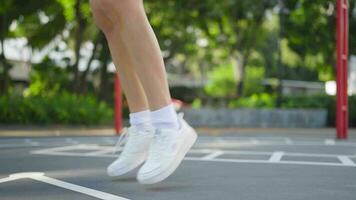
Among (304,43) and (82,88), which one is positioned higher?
(304,43)

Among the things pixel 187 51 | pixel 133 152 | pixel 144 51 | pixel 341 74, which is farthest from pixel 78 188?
pixel 187 51

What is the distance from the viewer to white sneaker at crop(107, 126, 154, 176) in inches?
127

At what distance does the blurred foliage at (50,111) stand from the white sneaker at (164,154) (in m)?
12.3

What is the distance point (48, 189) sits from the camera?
293 cm

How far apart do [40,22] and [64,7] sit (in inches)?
122

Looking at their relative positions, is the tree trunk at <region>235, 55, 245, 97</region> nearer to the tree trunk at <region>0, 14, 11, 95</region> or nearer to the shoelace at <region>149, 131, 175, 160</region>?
the tree trunk at <region>0, 14, 11, 95</region>

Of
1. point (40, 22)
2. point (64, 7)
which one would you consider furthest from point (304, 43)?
point (40, 22)

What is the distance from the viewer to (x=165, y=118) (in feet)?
9.65

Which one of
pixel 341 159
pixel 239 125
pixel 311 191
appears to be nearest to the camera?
pixel 311 191

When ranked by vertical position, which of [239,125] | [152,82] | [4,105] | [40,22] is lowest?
[239,125]

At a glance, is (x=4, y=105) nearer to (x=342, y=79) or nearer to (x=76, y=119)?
(x=76, y=119)

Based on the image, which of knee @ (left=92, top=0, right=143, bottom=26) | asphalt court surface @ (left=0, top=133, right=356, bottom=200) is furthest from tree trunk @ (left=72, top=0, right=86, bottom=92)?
knee @ (left=92, top=0, right=143, bottom=26)

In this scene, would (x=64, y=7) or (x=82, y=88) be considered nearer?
(x=64, y=7)

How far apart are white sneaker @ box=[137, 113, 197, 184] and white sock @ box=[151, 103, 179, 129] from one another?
3cm
